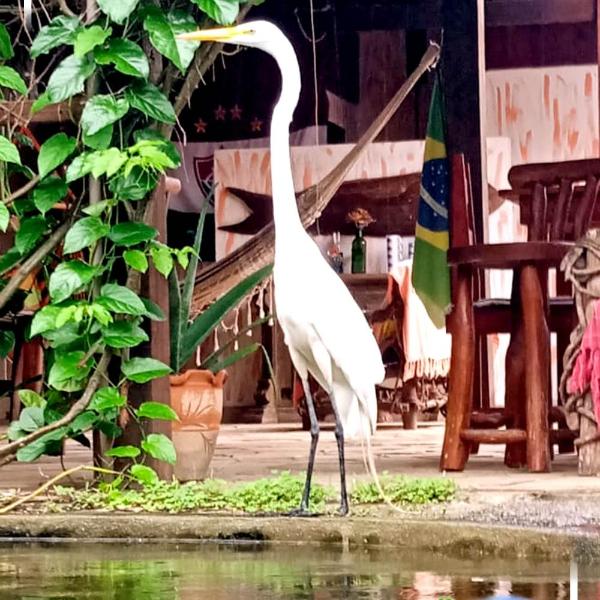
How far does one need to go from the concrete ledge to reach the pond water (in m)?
0.03

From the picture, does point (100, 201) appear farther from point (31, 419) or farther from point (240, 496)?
point (240, 496)

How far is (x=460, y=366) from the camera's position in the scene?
4.14m

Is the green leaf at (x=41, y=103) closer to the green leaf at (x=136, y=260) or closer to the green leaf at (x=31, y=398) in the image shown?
the green leaf at (x=136, y=260)

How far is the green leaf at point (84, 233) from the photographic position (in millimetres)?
3482

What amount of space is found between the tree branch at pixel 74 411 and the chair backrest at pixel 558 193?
5.47 ft

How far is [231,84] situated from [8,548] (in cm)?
562

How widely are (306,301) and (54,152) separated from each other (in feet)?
2.49

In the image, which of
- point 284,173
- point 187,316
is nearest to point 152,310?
point 187,316

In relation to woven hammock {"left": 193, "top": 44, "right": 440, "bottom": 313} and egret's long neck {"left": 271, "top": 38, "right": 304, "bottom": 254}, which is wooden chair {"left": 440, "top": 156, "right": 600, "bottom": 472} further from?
woven hammock {"left": 193, "top": 44, "right": 440, "bottom": 313}


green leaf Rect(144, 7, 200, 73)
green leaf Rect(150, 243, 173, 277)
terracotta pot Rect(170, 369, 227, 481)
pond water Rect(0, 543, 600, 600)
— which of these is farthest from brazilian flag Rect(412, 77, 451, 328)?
pond water Rect(0, 543, 600, 600)

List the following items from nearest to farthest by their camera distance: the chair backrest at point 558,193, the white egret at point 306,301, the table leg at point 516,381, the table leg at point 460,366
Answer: the white egret at point 306,301, the table leg at point 460,366, the table leg at point 516,381, the chair backrest at point 558,193

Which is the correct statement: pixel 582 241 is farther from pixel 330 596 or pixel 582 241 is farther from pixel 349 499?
pixel 330 596

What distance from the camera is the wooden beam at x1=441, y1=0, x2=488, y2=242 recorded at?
5.73 meters

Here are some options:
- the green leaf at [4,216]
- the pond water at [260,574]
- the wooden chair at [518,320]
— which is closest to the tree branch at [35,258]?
the green leaf at [4,216]
